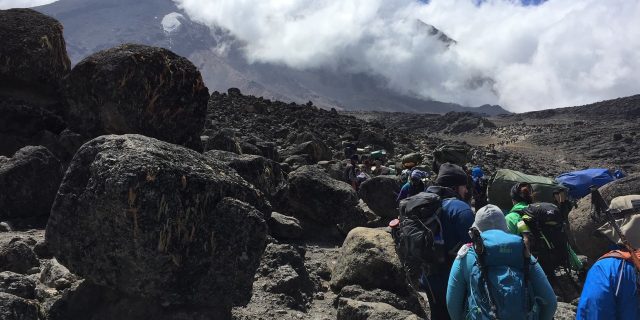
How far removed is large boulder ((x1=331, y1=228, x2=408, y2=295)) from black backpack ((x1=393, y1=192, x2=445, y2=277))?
2150 millimetres

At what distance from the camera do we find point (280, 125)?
3234cm

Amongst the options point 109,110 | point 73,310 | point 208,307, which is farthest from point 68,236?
point 109,110

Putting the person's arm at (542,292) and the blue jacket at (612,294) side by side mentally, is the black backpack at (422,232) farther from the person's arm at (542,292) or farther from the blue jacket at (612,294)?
the blue jacket at (612,294)

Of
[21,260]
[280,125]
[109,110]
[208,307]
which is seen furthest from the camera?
[280,125]

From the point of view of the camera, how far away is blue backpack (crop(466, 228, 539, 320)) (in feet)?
10.8

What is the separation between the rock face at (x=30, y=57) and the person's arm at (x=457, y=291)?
9995 mm

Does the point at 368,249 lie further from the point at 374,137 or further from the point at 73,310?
the point at 374,137

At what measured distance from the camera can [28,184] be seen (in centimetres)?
A: 771

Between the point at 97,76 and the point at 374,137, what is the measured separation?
2508 centimetres

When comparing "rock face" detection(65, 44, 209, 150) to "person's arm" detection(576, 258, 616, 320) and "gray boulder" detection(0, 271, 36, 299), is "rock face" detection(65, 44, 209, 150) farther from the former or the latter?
"person's arm" detection(576, 258, 616, 320)

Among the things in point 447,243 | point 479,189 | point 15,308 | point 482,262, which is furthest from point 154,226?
point 479,189

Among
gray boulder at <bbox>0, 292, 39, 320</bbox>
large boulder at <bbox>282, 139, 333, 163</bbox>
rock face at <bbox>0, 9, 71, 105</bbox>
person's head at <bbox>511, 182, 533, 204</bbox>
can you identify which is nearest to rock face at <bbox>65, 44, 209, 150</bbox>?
rock face at <bbox>0, 9, 71, 105</bbox>

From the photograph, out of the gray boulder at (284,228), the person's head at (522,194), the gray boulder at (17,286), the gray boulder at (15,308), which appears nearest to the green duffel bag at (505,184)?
the person's head at (522,194)

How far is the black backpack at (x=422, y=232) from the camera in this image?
416 centimetres
